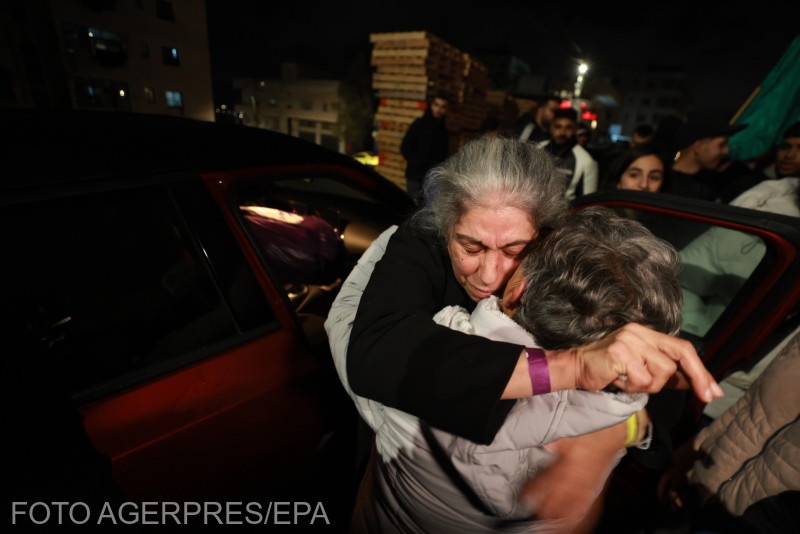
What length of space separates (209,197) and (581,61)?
2885 centimetres

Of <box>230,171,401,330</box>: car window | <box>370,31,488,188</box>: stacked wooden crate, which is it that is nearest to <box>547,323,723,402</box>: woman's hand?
<box>230,171,401,330</box>: car window

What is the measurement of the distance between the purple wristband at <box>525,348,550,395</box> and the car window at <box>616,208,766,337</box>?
64.1 inches

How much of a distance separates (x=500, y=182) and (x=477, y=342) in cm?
69

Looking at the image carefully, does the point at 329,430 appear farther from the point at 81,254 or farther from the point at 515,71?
the point at 515,71

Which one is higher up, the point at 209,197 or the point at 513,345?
the point at 209,197

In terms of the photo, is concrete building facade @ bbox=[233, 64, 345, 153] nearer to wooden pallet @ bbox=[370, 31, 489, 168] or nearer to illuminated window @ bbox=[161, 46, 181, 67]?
illuminated window @ bbox=[161, 46, 181, 67]

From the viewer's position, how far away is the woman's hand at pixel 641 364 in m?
0.67

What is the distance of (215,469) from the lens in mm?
1300

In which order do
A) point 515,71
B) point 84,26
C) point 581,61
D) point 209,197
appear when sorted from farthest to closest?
point 515,71, point 581,61, point 84,26, point 209,197

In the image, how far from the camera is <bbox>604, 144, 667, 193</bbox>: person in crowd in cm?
311

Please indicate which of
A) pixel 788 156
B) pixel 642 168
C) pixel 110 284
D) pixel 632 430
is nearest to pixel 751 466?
pixel 632 430

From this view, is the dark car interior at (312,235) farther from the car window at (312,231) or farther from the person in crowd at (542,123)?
the person in crowd at (542,123)

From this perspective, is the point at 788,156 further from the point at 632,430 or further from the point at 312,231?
the point at 312,231

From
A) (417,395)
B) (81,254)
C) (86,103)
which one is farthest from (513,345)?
(86,103)
